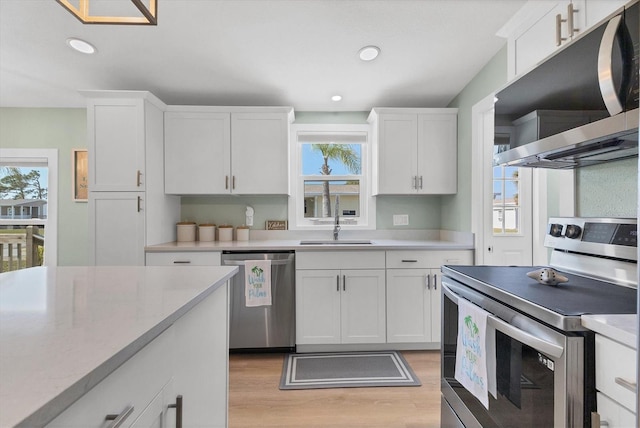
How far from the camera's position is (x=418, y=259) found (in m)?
2.73

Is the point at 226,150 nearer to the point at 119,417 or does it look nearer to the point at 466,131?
the point at 466,131

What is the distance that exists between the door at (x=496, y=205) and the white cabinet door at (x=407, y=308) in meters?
0.53

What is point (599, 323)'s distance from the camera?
32.8 inches

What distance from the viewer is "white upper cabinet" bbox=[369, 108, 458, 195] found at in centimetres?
304

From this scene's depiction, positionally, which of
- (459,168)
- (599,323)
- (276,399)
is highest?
(459,168)

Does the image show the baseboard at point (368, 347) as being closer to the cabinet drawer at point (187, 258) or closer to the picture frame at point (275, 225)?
the cabinet drawer at point (187, 258)

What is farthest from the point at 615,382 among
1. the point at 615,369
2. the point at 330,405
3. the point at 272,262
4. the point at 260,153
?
the point at 260,153

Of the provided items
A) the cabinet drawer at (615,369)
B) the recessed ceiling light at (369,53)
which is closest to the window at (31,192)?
the recessed ceiling light at (369,53)

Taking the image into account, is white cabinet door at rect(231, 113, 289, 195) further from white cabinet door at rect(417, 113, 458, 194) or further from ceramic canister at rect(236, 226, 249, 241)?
white cabinet door at rect(417, 113, 458, 194)

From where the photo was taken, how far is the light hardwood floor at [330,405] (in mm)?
1837

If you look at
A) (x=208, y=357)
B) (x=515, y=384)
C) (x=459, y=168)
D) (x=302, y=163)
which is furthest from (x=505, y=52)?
(x=208, y=357)

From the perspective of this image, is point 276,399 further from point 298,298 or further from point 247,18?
point 247,18

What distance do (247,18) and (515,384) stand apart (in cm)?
246

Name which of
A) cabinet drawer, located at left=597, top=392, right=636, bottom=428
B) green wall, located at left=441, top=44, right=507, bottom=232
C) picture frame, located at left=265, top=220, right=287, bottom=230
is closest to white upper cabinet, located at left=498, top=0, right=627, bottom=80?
green wall, located at left=441, top=44, right=507, bottom=232
